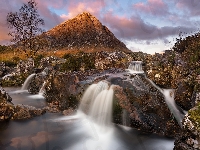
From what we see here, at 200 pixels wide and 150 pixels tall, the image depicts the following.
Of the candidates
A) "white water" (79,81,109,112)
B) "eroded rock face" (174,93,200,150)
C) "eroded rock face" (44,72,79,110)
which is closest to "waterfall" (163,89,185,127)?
"eroded rock face" (174,93,200,150)

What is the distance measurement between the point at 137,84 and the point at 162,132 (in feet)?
12.9

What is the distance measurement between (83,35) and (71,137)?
59.7 m

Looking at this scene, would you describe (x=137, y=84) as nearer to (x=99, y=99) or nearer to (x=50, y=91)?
(x=99, y=99)

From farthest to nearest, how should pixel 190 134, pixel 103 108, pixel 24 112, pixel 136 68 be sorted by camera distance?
1. pixel 136 68
2. pixel 24 112
3. pixel 103 108
4. pixel 190 134

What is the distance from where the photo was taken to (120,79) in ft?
51.8

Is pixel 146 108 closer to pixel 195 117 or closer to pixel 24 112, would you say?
pixel 195 117

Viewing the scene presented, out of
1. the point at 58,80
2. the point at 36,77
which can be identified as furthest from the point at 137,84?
the point at 36,77

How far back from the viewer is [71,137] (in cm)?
1300

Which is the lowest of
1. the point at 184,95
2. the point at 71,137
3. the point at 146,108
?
the point at 71,137

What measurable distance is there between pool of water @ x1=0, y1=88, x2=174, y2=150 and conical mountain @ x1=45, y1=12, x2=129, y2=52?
43.4 meters

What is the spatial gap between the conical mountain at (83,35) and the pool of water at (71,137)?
4344cm

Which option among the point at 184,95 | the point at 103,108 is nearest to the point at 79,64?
the point at 103,108

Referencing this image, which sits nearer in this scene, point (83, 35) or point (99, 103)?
point (99, 103)

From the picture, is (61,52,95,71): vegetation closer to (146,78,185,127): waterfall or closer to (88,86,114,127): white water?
(88,86,114,127): white water
